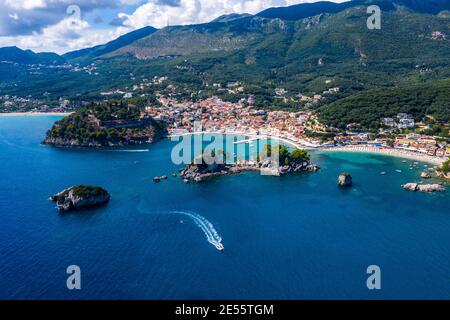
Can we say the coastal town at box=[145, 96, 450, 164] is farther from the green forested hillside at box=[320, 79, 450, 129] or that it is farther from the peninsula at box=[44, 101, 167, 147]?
the peninsula at box=[44, 101, 167, 147]

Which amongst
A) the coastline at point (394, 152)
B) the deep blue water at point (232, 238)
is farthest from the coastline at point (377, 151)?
the deep blue water at point (232, 238)

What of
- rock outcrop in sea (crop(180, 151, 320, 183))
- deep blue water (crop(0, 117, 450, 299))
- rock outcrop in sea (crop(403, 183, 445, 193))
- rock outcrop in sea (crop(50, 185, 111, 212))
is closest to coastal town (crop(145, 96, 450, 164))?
deep blue water (crop(0, 117, 450, 299))

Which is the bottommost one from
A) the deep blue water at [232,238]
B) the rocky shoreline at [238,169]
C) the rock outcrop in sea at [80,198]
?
the deep blue water at [232,238]

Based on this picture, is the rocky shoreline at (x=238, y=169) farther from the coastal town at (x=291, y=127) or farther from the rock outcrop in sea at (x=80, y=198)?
the coastal town at (x=291, y=127)

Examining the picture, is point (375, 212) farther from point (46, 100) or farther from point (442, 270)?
point (46, 100)

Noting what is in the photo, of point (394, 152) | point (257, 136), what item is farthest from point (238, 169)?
point (394, 152)

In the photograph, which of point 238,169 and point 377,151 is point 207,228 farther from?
point 377,151
